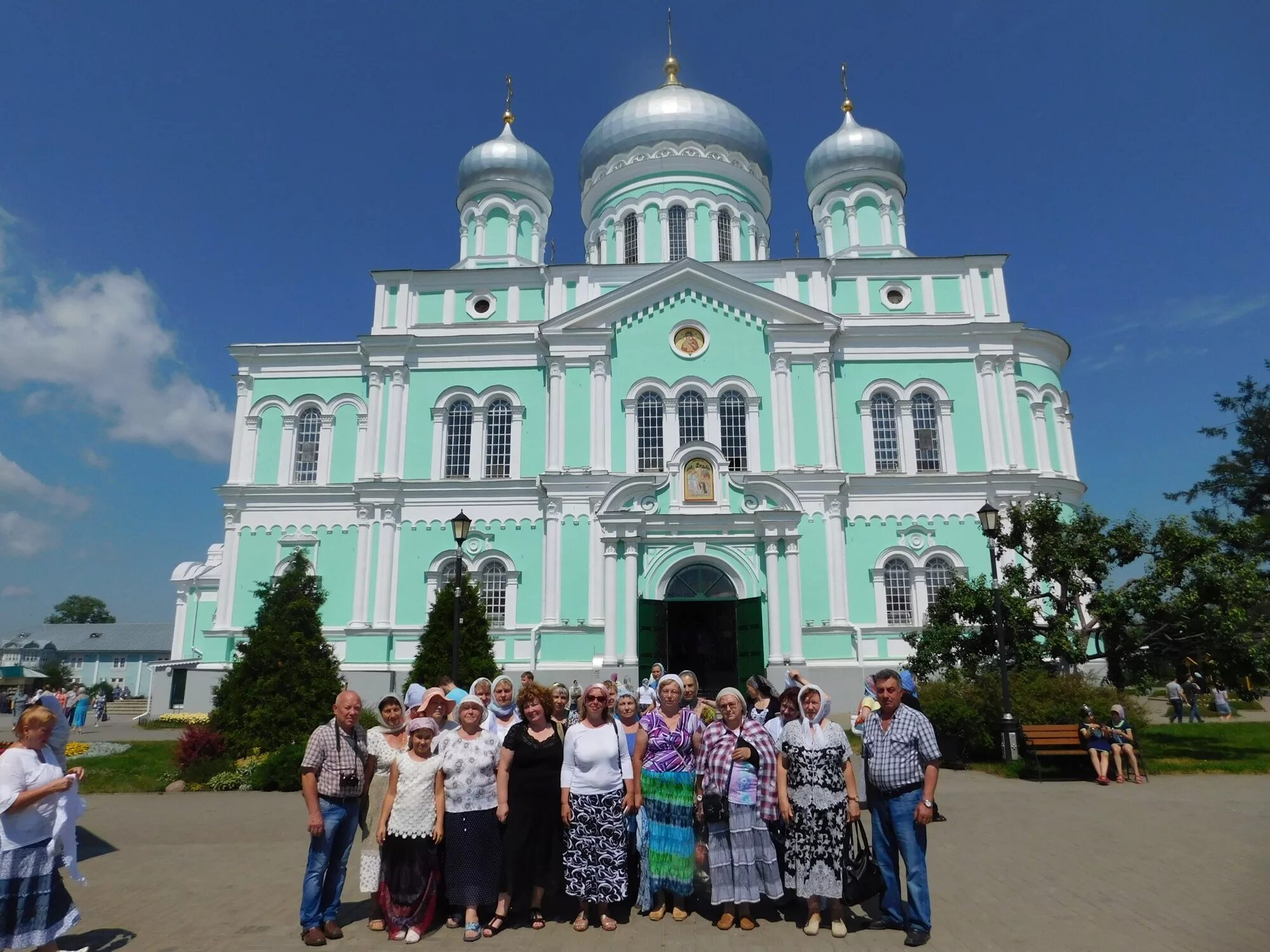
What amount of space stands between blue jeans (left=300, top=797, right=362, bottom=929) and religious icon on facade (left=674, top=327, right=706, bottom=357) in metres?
19.4

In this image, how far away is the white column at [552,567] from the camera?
Result: 22094 millimetres

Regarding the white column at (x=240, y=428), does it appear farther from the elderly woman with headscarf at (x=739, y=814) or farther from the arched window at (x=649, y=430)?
the elderly woman with headscarf at (x=739, y=814)

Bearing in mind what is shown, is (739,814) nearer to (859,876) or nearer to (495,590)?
(859,876)

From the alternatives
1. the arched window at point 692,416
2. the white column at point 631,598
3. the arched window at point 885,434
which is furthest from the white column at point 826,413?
the white column at point 631,598

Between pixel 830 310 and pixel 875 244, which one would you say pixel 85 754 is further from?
pixel 875 244

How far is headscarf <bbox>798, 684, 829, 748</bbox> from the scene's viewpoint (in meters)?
6.11

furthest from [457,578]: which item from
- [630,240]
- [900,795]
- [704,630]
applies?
[630,240]

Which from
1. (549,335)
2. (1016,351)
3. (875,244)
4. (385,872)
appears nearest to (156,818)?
(385,872)

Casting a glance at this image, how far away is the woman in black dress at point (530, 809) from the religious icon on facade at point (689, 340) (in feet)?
61.5

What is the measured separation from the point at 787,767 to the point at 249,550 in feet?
72.6

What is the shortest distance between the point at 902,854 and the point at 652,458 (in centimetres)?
1789

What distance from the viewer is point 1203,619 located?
14.9m

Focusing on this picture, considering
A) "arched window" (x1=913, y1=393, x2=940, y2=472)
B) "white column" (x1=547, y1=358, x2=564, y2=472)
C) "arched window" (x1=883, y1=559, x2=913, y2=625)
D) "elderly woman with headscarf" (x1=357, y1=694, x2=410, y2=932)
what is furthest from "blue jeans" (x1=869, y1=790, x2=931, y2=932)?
"arched window" (x1=913, y1=393, x2=940, y2=472)

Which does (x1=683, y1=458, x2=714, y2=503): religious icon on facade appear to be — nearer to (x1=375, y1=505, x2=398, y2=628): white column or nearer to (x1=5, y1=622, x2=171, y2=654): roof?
(x1=375, y1=505, x2=398, y2=628): white column
